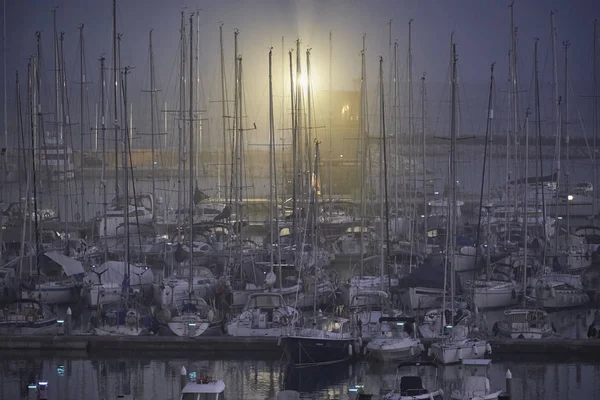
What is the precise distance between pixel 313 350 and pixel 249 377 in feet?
2.97

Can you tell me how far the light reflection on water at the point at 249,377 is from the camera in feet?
51.4

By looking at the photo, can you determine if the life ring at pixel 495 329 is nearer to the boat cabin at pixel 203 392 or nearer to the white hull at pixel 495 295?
the white hull at pixel 495 295

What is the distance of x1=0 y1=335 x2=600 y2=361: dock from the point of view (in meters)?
17.2

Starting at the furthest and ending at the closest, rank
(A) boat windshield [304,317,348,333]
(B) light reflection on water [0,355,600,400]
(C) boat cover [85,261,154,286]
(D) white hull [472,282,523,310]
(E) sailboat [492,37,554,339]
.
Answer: (C) boat cover [85,261,154,286]
(D) white hull [472,282,523,310]
(E) sailboat [492,37,554,339]
(A) boat windshield [304,317,348,333]
(B) light reflection on water [0,355,600,400]

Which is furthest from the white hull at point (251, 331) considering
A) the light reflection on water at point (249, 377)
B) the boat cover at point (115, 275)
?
the boat cover at point (115, 275)

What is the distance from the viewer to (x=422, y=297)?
19.7 meters

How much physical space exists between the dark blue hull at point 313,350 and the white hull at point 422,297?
10.9ft

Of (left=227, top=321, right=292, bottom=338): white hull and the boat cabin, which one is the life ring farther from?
the boat cabin

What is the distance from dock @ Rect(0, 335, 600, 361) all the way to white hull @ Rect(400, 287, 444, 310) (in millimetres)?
2360

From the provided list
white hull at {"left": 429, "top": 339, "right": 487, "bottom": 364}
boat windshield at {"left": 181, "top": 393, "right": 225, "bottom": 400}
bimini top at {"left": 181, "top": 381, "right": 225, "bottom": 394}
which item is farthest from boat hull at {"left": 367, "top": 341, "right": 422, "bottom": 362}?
boat windshield at {"left": 181, "top": 393, "right": 225, "bottom": 400}

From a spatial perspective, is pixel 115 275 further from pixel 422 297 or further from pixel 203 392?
pixel 203 392

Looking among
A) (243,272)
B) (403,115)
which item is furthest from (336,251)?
(403,115)

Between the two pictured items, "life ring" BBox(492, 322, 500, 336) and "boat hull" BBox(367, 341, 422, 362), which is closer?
"boat hull" BBox(367, 341, 422, 362)

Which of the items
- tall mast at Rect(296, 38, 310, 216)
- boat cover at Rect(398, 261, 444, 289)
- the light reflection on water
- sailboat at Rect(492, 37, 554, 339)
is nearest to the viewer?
the light reflection on water
